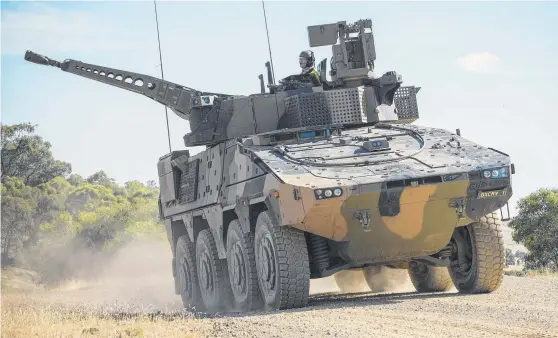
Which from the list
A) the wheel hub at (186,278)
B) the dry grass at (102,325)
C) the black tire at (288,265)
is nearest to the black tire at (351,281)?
the wheel hub at (186,278)

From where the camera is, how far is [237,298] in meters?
17.2

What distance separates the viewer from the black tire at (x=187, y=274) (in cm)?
2041

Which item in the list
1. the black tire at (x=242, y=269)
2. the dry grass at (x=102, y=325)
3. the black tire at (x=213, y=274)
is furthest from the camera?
the black tire at (x=213, y=274)

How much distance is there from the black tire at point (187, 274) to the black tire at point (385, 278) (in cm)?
311

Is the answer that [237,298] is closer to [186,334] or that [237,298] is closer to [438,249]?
[438,249]

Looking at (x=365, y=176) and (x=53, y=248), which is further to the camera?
(x=53, y=248)

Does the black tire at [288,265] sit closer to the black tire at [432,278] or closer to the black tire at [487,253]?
the black tire at [487,253]

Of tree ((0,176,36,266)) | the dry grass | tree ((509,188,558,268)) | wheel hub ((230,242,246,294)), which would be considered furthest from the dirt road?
tree ((0,176,36,266))

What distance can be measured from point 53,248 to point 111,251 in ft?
10.7

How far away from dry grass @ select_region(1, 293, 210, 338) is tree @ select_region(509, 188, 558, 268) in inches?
810

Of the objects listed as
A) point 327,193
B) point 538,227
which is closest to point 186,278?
point 327,193

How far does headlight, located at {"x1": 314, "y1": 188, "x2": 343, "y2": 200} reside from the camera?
45.6 ft

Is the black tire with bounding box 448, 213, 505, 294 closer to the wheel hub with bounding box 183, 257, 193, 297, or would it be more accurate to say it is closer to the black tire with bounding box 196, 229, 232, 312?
the black tire with bounding box 196, 229, 232, 312

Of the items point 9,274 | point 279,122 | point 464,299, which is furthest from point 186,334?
point 9,274
